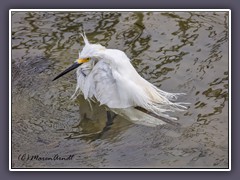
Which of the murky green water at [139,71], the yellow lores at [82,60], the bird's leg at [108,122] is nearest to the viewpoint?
the murky green water at [139,71]

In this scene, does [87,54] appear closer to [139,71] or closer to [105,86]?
[105,86]

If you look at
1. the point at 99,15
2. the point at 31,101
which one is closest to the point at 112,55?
the point at 99,15

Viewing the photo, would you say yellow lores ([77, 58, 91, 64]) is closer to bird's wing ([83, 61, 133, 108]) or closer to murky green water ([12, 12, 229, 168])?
bird's wing ([83, 61, 133, 108])

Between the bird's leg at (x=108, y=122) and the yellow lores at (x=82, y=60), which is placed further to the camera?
the yellow lores at (x=82, y=60)

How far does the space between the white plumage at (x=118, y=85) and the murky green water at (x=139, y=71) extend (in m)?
0.08

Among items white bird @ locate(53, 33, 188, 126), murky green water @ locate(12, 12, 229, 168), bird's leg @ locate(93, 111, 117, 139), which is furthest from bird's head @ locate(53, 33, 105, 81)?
bird's leg @ locate(93, 111, 117, 139)

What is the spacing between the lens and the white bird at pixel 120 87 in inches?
143

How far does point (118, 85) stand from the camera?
363 cm

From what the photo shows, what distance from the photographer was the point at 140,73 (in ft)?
12.9

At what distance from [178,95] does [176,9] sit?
1.67 feet

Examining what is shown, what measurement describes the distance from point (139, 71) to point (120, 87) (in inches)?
13.7

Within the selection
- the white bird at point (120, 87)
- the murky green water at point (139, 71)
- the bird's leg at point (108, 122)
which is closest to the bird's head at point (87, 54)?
the white bird at point (120, 87)

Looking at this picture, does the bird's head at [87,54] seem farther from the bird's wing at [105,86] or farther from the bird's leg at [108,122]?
the bird's leg at [108,122]

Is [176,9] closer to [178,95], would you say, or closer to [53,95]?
[178,95]
